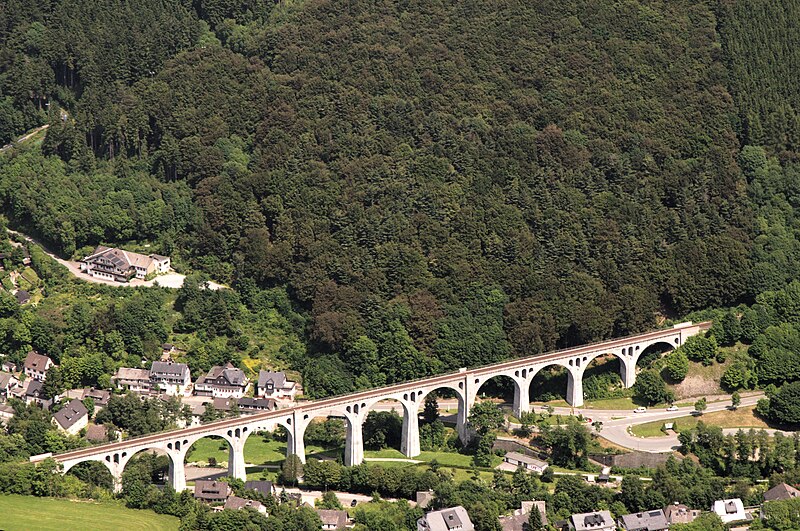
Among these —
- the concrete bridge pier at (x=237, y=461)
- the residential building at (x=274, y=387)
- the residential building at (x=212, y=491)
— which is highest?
the residential building at (x=274, y=387)

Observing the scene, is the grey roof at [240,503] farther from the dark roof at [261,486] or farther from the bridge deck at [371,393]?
the bridge deck at [371,393]

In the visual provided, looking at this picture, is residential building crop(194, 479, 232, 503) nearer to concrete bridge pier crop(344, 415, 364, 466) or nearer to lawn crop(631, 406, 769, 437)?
concrete bridge pier crop(344, 415, 364, 466)

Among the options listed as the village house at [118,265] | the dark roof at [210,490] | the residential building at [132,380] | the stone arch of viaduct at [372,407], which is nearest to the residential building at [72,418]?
the residential building at [132,380]

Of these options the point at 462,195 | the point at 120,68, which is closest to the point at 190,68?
the point at 120,68

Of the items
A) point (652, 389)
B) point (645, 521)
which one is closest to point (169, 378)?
point (652, 389)

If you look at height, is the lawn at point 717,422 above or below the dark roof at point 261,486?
above

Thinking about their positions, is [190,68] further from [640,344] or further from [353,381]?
[640,344]
